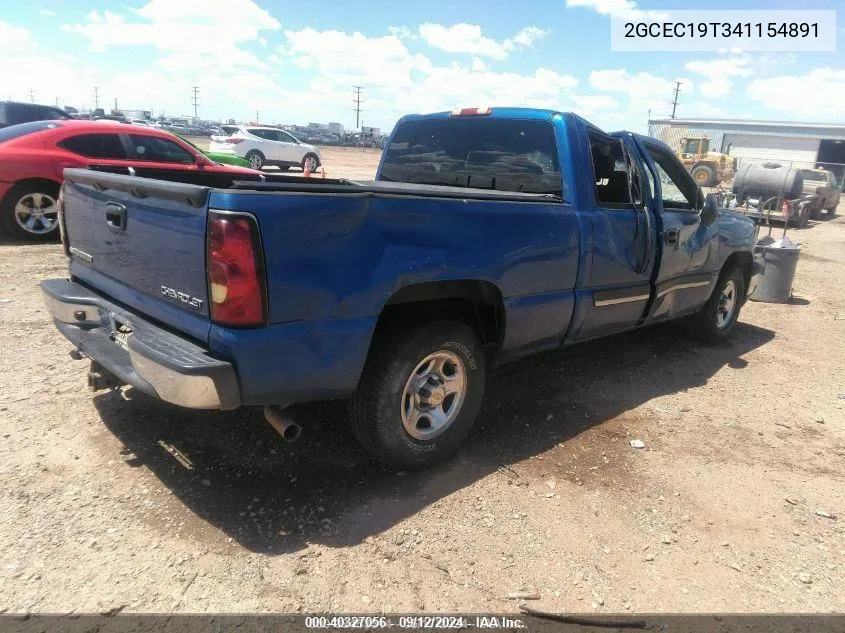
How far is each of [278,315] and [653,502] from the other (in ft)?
7.29

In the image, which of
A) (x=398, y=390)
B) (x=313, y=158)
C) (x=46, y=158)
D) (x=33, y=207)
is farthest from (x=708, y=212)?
(x=313, y=158)

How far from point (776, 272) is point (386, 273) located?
24.4 feet

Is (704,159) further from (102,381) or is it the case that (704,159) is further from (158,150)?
(102,381)

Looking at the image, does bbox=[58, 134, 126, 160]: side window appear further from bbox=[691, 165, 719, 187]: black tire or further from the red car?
bbox=[691, 165, 719, 187]: black tire

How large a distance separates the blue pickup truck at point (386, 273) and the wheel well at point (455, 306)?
0.01 m

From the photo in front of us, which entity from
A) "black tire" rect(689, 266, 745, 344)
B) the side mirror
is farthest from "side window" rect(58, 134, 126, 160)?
"black tire" rect(689, 266, 745, 344)

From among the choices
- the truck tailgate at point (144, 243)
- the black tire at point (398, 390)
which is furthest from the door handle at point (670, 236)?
the truck tailgate at point (144, 243)

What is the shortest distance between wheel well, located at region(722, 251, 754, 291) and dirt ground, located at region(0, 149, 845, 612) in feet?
5.71

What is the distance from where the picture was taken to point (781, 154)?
4409cm

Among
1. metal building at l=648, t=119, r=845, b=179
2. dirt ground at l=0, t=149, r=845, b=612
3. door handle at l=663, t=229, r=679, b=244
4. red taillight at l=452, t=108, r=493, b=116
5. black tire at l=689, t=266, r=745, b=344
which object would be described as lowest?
dirt ground at l=0, t=149, r=845, b=612

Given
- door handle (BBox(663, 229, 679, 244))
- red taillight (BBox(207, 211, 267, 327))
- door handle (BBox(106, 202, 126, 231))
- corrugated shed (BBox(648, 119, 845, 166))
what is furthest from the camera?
corrugated shed (BBox(648, 119, 845, 166))

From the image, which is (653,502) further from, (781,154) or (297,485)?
(781,154)

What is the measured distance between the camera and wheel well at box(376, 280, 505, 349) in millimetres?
2971

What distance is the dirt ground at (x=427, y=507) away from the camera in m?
2.41
